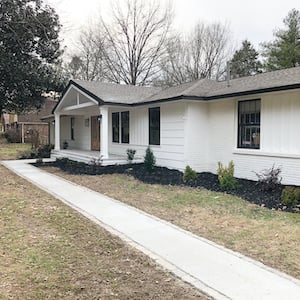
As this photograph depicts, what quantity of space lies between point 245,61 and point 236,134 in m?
24.3

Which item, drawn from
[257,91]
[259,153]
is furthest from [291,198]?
[257,91]

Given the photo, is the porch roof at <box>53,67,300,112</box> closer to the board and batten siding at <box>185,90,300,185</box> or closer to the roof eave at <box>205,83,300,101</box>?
the roof eave at <box>205,83,300,101</box>

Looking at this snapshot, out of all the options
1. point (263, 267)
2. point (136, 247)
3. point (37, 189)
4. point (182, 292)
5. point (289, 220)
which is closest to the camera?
point (182, 292)

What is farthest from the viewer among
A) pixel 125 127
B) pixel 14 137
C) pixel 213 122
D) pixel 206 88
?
pixel 14 137

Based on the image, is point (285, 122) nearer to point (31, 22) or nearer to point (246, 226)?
point (246, 226)

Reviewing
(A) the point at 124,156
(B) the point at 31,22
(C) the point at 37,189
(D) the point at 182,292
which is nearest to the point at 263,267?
(D) the point at 182,292

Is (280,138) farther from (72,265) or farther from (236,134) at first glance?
(72,265)

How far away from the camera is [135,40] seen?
35.8 metres

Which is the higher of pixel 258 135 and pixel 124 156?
pixel 258 135

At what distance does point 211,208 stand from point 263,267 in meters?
3.48

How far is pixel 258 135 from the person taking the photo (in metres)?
11.0

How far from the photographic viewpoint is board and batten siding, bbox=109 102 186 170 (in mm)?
13078

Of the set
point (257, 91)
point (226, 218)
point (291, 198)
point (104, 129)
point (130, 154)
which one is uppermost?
point (257, 91)

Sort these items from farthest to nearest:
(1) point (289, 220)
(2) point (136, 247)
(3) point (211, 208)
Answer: (3) point (211, 208) → (1) point (289, 220) → (2) point (136, 247)
